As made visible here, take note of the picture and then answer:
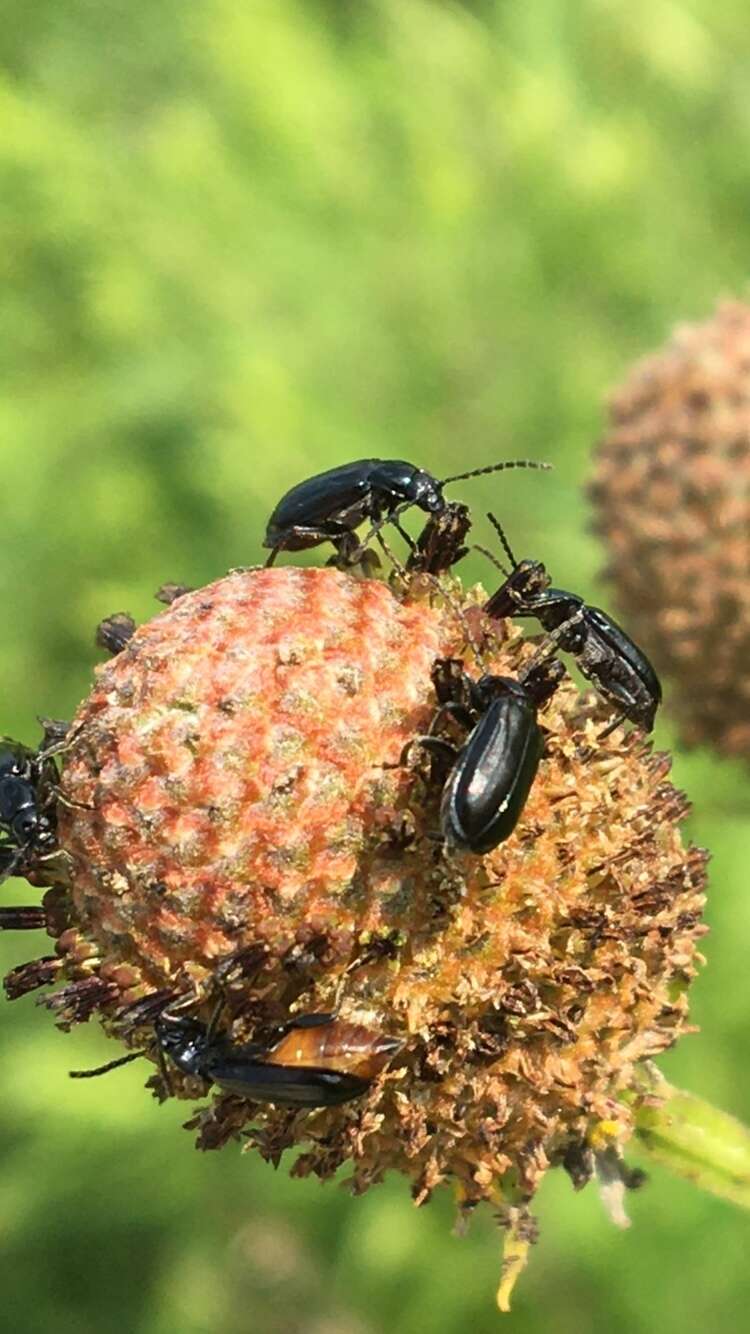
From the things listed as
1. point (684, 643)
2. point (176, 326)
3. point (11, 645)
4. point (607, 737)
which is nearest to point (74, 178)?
point (176, 326)

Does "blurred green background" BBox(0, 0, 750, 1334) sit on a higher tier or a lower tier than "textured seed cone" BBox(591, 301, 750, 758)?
higher

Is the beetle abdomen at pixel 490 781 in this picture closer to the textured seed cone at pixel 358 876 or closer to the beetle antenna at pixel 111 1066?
the textured seed cone at pixel 358 876

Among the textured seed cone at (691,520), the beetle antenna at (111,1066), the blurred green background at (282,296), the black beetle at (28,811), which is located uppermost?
the blurred green background at (282,296)

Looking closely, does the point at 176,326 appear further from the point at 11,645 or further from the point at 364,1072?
the point at 364,1072

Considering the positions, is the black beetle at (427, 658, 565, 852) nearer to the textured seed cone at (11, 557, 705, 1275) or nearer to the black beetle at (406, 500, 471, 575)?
the textured seed cone at (11, 557, 705, 1275)

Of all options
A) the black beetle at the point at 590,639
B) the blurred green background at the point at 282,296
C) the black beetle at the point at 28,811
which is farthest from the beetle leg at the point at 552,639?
the blurred green background at the point at 282,296

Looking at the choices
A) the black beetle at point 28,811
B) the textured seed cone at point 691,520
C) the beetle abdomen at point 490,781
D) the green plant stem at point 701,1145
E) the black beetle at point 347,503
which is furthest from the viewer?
the textured seed cone at point 691,520

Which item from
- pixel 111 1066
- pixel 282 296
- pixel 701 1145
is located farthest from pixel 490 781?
pixel 282 296

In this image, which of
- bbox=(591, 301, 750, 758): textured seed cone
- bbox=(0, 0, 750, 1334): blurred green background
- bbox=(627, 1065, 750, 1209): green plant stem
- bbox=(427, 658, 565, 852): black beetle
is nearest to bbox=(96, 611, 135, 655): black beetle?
bbox=(427, 658, 565, 852): black beetle
